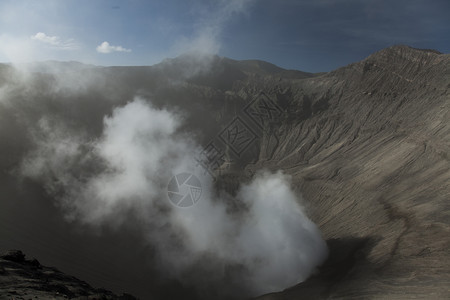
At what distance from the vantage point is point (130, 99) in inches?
2375

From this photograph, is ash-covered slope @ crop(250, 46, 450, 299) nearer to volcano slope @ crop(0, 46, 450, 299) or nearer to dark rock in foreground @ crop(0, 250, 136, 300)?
volcano slope @ crop(0, 46, 450, 299)

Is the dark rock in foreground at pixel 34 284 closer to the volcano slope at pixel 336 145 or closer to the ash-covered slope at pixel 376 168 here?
the volcano slope at pixel 336 145

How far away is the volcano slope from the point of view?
76.9 ft

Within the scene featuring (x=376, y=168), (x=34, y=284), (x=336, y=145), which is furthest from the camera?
(x=336, y=145)

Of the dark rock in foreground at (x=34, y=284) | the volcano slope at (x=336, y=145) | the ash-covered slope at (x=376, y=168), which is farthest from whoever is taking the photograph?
the volcano slope at (x=336, y=145)

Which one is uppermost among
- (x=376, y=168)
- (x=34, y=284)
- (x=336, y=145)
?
(x=336, y=145)

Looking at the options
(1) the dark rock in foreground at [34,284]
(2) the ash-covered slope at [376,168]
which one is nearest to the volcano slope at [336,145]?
(2) the ash-covered slope at [376,168]

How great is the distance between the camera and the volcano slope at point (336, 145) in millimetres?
23453

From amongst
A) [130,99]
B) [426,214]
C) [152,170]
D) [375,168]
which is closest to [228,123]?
[130,99]

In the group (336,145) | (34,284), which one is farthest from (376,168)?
(34,284)

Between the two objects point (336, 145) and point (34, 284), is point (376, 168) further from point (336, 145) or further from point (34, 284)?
point (34, 284)

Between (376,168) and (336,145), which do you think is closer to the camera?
(376,168)

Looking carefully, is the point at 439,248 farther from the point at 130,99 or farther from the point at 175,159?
the point at 130,99

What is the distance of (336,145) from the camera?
51812 millimetres
